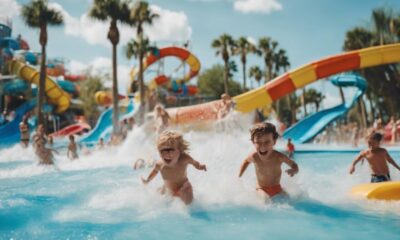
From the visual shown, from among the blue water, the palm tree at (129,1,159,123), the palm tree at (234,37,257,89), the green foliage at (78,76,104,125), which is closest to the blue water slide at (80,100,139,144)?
the palm tree at (129,1,159,123)

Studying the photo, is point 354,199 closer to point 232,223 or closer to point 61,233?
point 232,223

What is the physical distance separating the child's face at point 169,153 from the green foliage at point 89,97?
3633 cm

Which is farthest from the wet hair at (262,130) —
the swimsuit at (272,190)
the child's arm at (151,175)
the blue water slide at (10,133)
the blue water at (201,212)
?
the blue water slide at (10,133)

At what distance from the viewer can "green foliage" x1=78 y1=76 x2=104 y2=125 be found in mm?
38625

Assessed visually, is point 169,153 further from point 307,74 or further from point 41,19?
point 41,19

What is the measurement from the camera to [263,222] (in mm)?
3285

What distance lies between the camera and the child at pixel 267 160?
3.70 m

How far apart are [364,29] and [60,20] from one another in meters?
20.0

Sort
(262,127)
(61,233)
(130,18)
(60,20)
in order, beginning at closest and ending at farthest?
1. (61,233)
2. (262,127)
3. (60,20)
4. (130,18)

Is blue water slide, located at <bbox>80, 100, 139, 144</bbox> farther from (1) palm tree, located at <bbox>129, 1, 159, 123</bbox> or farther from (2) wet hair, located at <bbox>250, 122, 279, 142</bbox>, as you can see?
(2) wet hair, located at <bbox>250, 122, 279, 142</bbox>

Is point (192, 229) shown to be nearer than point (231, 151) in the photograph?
Yes

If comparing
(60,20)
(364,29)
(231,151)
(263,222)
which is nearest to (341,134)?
(364,29)

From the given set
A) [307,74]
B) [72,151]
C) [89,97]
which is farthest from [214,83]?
[72,151]

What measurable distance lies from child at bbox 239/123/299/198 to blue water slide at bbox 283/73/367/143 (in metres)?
12.0
